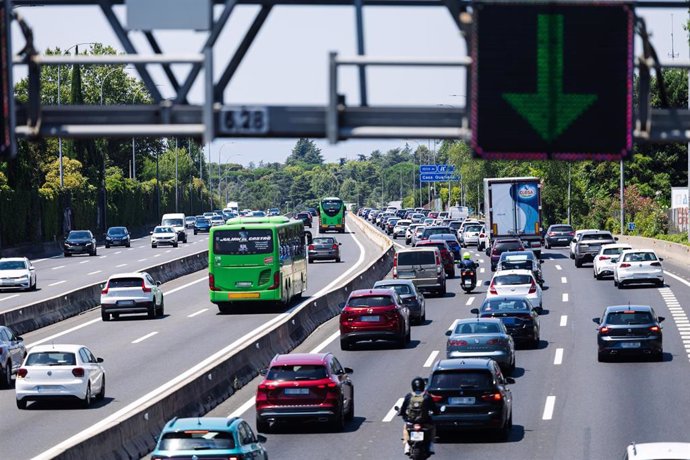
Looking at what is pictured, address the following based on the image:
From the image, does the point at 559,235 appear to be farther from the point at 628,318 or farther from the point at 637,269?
the point at 628,318

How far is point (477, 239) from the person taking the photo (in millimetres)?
99938

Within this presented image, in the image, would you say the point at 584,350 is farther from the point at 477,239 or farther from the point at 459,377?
the point at 477,239

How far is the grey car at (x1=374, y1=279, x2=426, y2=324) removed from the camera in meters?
50.2

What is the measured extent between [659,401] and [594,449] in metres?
6.66

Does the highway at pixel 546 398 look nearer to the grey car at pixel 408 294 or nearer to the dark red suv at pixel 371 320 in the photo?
the dark red suv at pixel 371 320

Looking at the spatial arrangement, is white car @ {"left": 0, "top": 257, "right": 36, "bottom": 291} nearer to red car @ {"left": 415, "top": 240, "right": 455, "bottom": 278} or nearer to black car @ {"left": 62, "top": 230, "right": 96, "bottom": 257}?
red car @ {"left": 415, "top": 240, "right": 455, "bottom": 278}

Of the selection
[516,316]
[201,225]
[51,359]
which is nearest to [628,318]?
[516,316]

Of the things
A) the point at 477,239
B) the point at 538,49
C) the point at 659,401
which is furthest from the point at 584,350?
the point at 477,239

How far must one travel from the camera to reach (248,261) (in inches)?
2051

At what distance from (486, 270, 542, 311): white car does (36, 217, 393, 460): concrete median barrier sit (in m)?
6.08

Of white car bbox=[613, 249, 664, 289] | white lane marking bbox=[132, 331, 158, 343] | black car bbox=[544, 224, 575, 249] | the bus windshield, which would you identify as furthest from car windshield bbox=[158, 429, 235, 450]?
black car bbox=[544, 224, 575, 249]

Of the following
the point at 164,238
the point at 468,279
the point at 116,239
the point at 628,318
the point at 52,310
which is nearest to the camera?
the point at 628,318

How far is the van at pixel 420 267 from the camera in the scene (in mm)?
60938

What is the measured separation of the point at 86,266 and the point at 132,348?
38568 mm
